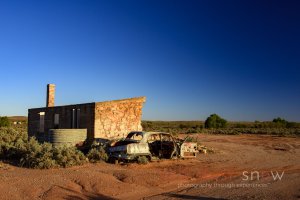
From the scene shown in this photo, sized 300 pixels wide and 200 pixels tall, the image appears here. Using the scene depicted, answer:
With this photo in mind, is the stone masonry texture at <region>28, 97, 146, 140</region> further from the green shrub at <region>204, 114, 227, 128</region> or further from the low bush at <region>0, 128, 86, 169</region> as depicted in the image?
the green shrub at <region>204, 114, 227, 128</region>

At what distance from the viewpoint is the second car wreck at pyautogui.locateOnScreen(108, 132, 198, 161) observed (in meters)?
15.0

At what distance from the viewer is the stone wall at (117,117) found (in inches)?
753

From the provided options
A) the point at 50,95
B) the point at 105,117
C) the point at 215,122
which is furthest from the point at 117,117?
the point at 215,122

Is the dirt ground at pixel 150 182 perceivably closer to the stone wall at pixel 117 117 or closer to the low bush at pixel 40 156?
the low bush at pixel 40 156

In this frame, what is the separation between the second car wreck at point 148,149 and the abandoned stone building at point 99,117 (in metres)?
3.07

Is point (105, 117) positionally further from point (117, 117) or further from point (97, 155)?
point (97, 155)

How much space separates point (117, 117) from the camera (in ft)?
65.9

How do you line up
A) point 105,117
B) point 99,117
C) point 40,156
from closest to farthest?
point 40,156
point 99,117
point 105,117

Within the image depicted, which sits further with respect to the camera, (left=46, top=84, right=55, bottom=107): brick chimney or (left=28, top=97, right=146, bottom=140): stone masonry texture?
(left=46, top=84, right=55, bottom=107): brick chimney

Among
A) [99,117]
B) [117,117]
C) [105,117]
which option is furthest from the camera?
[117,117]

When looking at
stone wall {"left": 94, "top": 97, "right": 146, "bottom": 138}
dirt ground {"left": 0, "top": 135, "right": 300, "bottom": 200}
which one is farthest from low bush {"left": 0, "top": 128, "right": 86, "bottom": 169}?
stone wall {"left": 94, "top": 97, "right": 146, "bottom": 138}

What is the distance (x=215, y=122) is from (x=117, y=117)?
44.0 m

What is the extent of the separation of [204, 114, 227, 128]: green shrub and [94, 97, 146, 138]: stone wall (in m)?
41.3

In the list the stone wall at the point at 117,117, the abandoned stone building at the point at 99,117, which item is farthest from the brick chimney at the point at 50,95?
the stone wall at the point at 117,117
